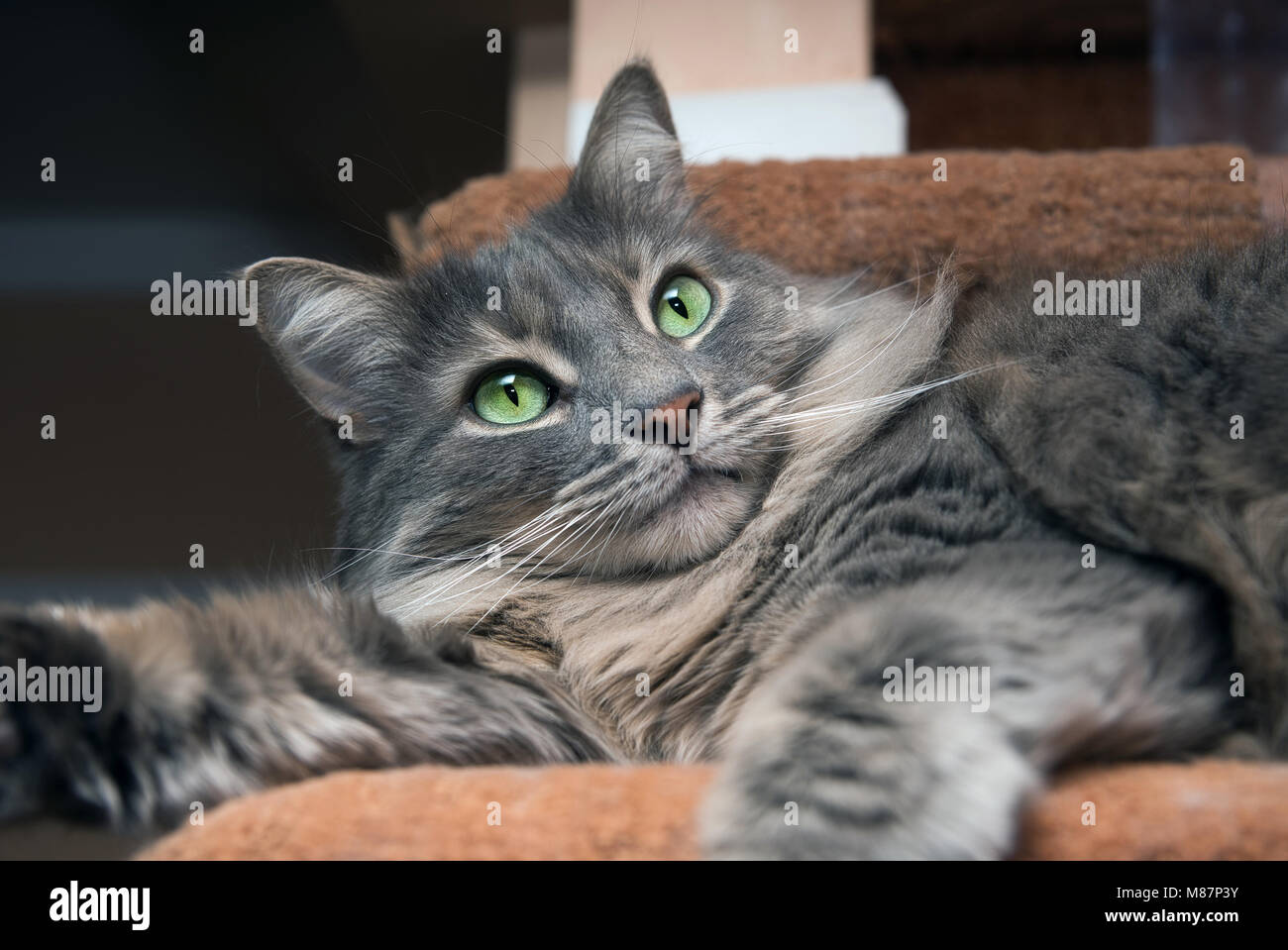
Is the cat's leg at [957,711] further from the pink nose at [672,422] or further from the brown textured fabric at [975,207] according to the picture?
the brown textured fabric at [975,207]

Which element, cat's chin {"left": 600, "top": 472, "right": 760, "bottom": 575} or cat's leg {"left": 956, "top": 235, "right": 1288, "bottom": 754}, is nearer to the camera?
cat's leg {"left": 956, "top": 235, "right": 1288, "bottom": 754}

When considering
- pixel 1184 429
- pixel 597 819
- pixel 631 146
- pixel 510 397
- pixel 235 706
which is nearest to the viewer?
pixel 597 819

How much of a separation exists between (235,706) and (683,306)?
3.23ft

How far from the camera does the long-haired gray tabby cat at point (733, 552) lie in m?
1.07

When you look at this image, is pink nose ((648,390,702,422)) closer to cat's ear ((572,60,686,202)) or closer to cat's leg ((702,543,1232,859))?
cat's leg ((702,543,1232,859))

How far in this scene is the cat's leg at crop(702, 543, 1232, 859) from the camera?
96 cm

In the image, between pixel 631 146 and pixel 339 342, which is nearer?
pixel 339 342

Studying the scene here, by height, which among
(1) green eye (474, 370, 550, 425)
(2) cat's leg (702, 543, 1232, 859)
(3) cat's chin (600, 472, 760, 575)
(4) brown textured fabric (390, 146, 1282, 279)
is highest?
(4) brown textured fabric (390, 146, 1282, 279)

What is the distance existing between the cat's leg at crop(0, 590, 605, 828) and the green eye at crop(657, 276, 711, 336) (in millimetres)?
648

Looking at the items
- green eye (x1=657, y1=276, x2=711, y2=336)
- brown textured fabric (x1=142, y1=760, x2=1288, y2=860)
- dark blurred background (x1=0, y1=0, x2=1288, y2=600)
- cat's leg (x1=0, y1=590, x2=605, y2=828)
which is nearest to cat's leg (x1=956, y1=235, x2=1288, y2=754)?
brown textured fabric (x1=142, y1=760, x2=1288, y2=860)

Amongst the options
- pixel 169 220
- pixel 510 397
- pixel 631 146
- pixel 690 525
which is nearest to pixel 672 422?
pixel 690 525

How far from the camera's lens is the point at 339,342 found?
5.80 ft

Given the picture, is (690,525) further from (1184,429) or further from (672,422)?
(1184,429)

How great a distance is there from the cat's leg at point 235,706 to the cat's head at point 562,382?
0.75 feet
